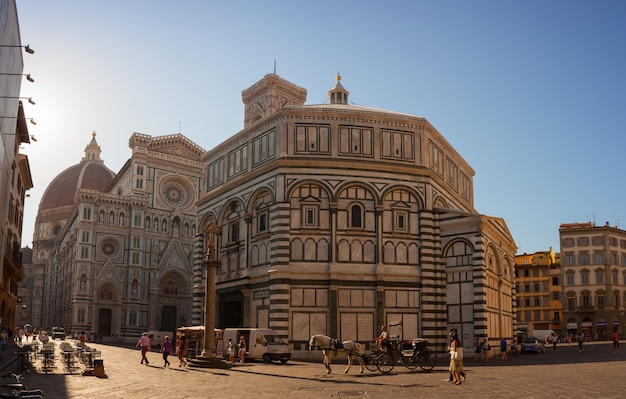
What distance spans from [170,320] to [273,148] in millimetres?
49687

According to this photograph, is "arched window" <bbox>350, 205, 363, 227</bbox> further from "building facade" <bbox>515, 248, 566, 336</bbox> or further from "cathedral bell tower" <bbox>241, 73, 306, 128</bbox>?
"building facade" <bbox>515, 248, 566, 336</bbox>

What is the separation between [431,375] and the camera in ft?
80.1

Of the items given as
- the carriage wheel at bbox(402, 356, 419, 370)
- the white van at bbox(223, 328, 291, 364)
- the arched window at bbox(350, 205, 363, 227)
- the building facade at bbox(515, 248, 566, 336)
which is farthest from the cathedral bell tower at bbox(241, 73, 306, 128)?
the carriage wheel at bbox(402, 356, 419, 370)

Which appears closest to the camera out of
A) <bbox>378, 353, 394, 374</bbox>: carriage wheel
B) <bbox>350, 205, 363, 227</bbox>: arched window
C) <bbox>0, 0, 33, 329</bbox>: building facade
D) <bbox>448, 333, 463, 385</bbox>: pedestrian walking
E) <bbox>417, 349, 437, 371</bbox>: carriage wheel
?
<bbox>448, 333, 463, 385</bbox>: pedestrian walking

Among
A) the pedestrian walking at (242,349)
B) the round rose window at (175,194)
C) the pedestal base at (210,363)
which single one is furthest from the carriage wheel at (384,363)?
the round rose window at (175,194)

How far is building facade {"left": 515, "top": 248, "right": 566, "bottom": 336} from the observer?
88125 mm

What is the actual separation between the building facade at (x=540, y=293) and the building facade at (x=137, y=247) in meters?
43.8

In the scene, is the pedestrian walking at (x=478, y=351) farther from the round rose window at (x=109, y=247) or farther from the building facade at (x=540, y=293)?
the building facade at (x=540, y=293)

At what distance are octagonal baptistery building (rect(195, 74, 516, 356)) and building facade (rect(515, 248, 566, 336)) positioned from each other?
5155 centimetres

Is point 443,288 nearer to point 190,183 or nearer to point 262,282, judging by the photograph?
point 262,282

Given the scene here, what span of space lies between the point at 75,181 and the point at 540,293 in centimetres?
8117

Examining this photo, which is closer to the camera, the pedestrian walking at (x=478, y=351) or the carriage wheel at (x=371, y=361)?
the carriage wheel at (x=371, y=361)

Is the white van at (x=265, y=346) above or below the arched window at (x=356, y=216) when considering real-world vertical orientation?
below

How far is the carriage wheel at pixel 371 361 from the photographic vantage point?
25.8 meters
